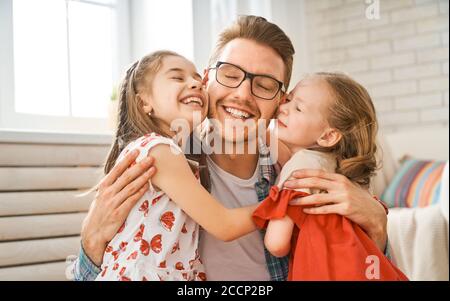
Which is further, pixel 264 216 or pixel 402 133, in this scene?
pixel 402 133

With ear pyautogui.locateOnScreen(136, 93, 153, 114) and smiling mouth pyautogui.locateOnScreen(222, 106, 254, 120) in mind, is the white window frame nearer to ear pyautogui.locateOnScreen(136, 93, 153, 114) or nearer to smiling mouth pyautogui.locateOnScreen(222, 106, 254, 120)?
ear pyautogui.locateOnScreen(136, 93, 153, 114)

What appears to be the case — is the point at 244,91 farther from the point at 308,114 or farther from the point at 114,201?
the point at 114,201

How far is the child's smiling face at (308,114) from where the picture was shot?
983 mm

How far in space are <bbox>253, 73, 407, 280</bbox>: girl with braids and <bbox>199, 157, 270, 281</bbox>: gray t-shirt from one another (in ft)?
0.33

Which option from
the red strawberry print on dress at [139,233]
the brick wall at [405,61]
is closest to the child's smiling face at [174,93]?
the red strawberry print on dress at [139,233]

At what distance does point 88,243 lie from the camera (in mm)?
974

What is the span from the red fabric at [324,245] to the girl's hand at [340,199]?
1cm

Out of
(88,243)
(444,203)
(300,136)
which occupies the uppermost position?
(300,136)

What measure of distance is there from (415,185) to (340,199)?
1.90m

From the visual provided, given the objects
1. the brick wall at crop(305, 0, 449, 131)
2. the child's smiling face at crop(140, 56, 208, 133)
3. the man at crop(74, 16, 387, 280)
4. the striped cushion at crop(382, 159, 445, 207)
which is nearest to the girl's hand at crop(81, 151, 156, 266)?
the man at crop(74, 16, 387, 280)

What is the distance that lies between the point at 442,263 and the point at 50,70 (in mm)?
1684

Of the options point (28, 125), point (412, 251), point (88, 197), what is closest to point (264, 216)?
point (28, 125)
